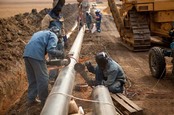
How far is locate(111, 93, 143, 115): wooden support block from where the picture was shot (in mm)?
6515

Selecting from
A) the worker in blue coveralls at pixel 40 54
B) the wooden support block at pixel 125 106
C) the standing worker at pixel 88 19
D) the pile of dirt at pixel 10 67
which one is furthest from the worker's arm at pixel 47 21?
the standing worker at pixel 88 19

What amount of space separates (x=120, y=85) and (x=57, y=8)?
370 cm

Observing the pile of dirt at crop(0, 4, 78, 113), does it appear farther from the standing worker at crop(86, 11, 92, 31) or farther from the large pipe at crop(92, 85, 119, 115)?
the standing worker at crop(86, 11, 92, 31)

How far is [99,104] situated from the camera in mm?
5480

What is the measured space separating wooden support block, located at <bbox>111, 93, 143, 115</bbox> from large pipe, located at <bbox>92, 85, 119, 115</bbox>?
70cm

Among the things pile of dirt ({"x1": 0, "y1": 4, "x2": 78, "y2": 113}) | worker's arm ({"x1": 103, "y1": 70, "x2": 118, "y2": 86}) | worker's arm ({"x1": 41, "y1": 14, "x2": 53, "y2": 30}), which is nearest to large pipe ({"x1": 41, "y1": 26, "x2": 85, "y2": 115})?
worker's arm ({"x1": 103, "y1": 70, "x2": 118, "y2": 86})

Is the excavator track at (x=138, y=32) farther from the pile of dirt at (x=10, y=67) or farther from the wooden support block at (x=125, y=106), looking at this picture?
the wooden support block at (x=125, y=106)

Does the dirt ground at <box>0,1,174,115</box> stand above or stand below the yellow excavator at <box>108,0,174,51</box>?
below

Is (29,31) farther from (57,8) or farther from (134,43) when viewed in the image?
(57,8)

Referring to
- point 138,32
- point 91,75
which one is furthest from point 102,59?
point 138,32

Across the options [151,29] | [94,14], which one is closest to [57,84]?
[151,29]

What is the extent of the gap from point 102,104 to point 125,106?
1.41 meters

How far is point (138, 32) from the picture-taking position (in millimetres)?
13773

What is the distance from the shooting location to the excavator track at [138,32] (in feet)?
→ 45.1
